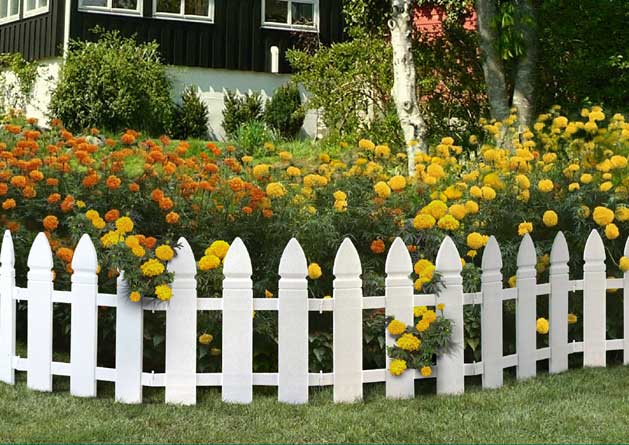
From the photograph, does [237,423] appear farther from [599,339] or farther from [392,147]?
[392,147]

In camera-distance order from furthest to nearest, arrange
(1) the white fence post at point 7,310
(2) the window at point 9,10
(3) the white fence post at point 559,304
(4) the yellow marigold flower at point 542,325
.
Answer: (2) the window at point 9,10
(3) the white fence post at point 559,304
(4) the yellow marigold flower at point 542,325
(1) the white fence post at point 7,310

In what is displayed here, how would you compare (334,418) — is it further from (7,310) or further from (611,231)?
(611,231)

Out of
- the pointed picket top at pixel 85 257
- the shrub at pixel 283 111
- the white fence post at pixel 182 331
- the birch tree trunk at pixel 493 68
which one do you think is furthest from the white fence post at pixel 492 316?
the shrub at pixel 283 111

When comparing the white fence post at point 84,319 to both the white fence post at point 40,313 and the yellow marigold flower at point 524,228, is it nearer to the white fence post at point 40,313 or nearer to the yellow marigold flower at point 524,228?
the white fence post at point 40,313

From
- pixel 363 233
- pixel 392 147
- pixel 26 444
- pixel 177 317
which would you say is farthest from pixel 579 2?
pixel 26 444

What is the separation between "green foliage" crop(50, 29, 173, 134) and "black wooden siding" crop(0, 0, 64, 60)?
954 millimetres

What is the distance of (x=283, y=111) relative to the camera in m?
20.1

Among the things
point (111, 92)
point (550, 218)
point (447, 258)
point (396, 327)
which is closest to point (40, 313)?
point (396, 327)

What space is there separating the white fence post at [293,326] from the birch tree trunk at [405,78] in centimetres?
542

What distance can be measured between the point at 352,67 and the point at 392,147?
2.29 m

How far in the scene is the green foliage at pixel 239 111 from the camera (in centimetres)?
1995

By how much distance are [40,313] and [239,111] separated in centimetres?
1470

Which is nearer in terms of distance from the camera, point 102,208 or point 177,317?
point 177,317

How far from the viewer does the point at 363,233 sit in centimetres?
617
